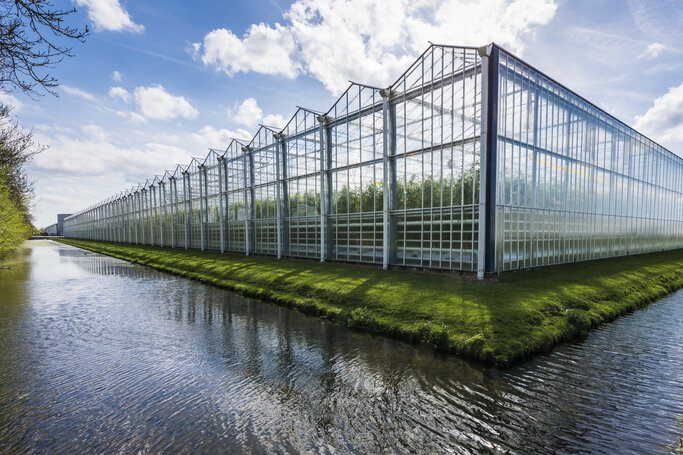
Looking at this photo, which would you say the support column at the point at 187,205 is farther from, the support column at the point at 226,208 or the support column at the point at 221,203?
the support column at the point at 226,208

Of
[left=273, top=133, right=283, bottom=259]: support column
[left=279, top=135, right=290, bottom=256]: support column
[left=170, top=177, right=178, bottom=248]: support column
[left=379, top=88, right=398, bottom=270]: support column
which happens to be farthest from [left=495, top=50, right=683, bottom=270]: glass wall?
[left=170, top=177, right=178, bottom=248]: support column

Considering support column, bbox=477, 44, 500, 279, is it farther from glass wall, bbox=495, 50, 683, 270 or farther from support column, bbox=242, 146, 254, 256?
support column, bbox=242, 146, 254, 256

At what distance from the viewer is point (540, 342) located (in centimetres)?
1020

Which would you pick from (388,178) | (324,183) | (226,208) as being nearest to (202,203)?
(226,208)

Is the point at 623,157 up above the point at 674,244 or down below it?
above

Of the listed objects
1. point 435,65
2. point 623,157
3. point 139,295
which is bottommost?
point 139,295

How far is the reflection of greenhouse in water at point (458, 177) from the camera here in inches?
734

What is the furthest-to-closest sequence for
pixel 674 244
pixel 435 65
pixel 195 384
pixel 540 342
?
pixel 674 244 → pixel 435 65 → pixel 540 342 → pixel 195 384

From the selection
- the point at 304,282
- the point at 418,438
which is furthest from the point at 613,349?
the point at 304,282

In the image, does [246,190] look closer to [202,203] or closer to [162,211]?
[202,203]

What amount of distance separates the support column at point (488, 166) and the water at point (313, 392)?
607cm

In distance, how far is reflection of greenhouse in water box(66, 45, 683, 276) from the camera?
18.6 metres

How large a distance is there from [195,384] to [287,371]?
2.20 metres

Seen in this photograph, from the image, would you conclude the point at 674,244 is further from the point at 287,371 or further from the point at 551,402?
the point at 287,371
